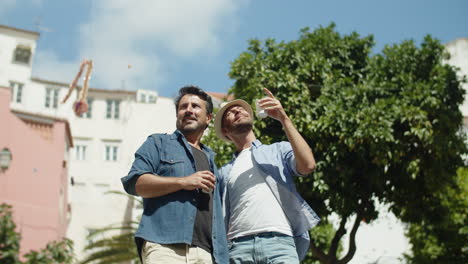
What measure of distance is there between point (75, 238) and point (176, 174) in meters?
33.4

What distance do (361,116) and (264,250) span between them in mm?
8950

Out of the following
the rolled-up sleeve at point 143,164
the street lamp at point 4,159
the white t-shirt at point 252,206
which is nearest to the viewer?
the rolled-up sleeve at point 143,164

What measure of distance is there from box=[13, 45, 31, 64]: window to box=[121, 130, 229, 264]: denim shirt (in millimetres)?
40792

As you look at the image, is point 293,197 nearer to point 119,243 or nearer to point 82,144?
point 119,243

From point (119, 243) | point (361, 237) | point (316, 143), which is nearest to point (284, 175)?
point (316, 143)

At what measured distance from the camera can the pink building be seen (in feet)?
72.2

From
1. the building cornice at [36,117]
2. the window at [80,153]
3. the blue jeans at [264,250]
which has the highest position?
the window at [80,153]

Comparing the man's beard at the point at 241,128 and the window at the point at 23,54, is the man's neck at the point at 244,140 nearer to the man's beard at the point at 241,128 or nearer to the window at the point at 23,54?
the man's beard at the point at 241,128

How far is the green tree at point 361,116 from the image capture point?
12.3m

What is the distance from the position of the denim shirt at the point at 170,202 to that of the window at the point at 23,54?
4079cm

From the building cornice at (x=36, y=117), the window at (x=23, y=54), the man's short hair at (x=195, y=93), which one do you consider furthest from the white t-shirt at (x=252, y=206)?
the window at (x=23, y=54)

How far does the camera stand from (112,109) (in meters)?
41.5

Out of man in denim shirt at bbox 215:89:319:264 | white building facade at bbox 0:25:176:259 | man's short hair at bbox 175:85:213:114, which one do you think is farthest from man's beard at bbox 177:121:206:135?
white building facade at bbox 0:25:176:259

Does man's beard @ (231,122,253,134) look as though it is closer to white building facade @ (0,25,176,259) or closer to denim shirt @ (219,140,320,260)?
denim shirt @ (219,140,320,260)
